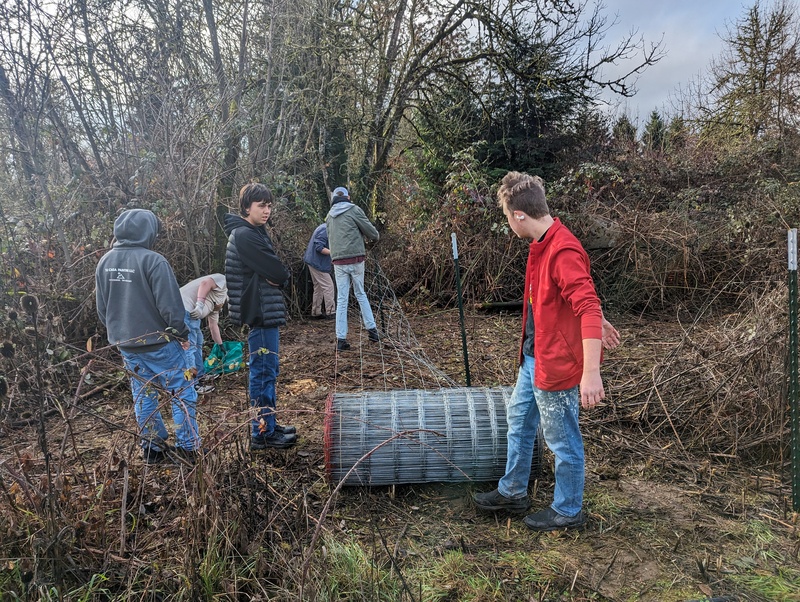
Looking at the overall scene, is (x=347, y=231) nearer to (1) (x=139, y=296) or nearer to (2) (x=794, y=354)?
(1) (x=139, y=296)

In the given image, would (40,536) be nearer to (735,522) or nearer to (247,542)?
(247,542)

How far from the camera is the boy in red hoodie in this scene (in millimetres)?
2309

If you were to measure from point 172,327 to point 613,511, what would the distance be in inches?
111

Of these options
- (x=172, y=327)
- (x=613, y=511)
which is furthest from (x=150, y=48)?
(x=613, y=511)

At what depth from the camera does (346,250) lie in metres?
6.08

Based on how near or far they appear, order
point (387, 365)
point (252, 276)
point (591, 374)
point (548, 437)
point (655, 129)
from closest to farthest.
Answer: point (591, 374) → point (548, 437) → point (252, 276) → point (387, 365) → point (655, 129)

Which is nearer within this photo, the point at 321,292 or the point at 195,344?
the point at 195,344

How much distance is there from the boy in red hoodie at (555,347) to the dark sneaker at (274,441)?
1681 mm

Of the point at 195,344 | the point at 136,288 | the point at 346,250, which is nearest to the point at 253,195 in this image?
the point at 136,288

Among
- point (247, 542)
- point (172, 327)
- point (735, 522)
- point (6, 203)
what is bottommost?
point (735, 522)

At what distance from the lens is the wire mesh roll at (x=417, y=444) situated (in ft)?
10.2

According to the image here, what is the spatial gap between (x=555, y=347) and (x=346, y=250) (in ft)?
12.9

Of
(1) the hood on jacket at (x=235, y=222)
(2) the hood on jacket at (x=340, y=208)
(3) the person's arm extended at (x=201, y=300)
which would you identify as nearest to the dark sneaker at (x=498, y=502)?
(1) the hood on jacket at (x=235, y=222)

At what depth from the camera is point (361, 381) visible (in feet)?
17.0
